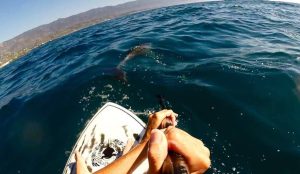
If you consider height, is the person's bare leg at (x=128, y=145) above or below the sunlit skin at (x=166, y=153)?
below

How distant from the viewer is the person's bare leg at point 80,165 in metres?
5.40

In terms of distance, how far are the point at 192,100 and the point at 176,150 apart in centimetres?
451

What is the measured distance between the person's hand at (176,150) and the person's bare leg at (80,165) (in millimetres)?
2132

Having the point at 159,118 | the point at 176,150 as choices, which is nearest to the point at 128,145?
the point at 159,118

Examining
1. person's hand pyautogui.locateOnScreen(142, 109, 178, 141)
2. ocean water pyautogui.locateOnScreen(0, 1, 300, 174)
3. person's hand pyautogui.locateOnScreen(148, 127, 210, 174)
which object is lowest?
ocean water pyautogui.locateOnScreen(0, 1, 300, 174)

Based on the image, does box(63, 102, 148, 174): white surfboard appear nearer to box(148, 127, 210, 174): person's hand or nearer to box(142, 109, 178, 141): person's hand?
box(142, 109, 178, 141): person's hand

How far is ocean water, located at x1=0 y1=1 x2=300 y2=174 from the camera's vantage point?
6.39 metres

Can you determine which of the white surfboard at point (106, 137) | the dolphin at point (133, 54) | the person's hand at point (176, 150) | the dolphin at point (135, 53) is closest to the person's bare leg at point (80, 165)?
the white surfboard at point (106, 137)

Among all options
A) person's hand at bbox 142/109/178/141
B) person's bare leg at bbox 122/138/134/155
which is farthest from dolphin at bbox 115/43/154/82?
person's hand at bbox 142/109/178/141

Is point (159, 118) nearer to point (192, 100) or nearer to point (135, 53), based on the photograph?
point (192, 100)

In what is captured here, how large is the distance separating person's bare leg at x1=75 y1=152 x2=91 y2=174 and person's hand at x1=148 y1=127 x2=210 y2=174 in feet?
6.99

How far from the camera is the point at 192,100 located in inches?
316

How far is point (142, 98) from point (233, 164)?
344 cm

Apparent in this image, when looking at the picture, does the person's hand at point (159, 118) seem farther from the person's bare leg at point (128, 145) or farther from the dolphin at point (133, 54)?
the dolphin at point (133, 54)
